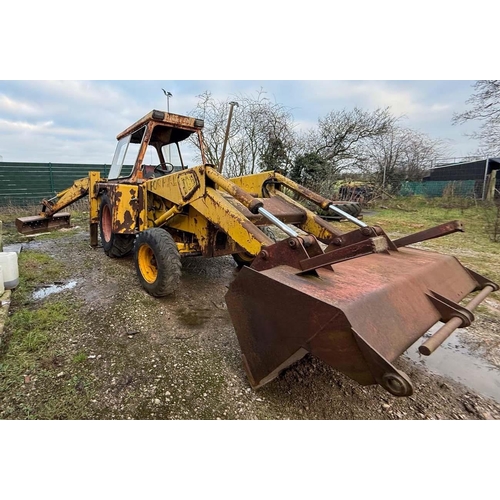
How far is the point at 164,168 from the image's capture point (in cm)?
534

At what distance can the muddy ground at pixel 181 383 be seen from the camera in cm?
216

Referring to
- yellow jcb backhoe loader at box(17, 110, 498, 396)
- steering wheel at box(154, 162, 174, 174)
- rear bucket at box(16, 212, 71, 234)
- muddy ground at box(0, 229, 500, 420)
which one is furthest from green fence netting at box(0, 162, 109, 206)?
yellow jcb backhoe loader at box(17, 110, 498, 396)

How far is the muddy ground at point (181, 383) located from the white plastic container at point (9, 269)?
1.77 ft

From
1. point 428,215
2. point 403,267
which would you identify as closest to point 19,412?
point 403,267

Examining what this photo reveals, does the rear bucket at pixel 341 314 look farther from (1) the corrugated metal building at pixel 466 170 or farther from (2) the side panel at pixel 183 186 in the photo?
(1) the corrugated metal building at pixel 466 170

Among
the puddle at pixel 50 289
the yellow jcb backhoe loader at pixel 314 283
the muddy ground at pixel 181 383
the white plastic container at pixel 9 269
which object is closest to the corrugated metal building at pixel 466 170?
the yellow jcb backhoe loader at pixel 314 283

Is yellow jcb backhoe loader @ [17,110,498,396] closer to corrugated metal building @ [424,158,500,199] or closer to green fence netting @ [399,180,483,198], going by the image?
green fence netting @ [399,180,483,198]

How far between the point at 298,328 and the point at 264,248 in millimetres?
665

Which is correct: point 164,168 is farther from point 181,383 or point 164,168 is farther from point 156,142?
point 181,383

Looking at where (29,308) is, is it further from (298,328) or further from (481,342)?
(481,342)

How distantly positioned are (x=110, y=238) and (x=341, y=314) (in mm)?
4887

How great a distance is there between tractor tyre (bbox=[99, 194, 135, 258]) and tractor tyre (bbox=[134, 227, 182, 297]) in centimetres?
164

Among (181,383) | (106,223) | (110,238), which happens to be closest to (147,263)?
(110,238)

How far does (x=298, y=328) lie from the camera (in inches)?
73.2
